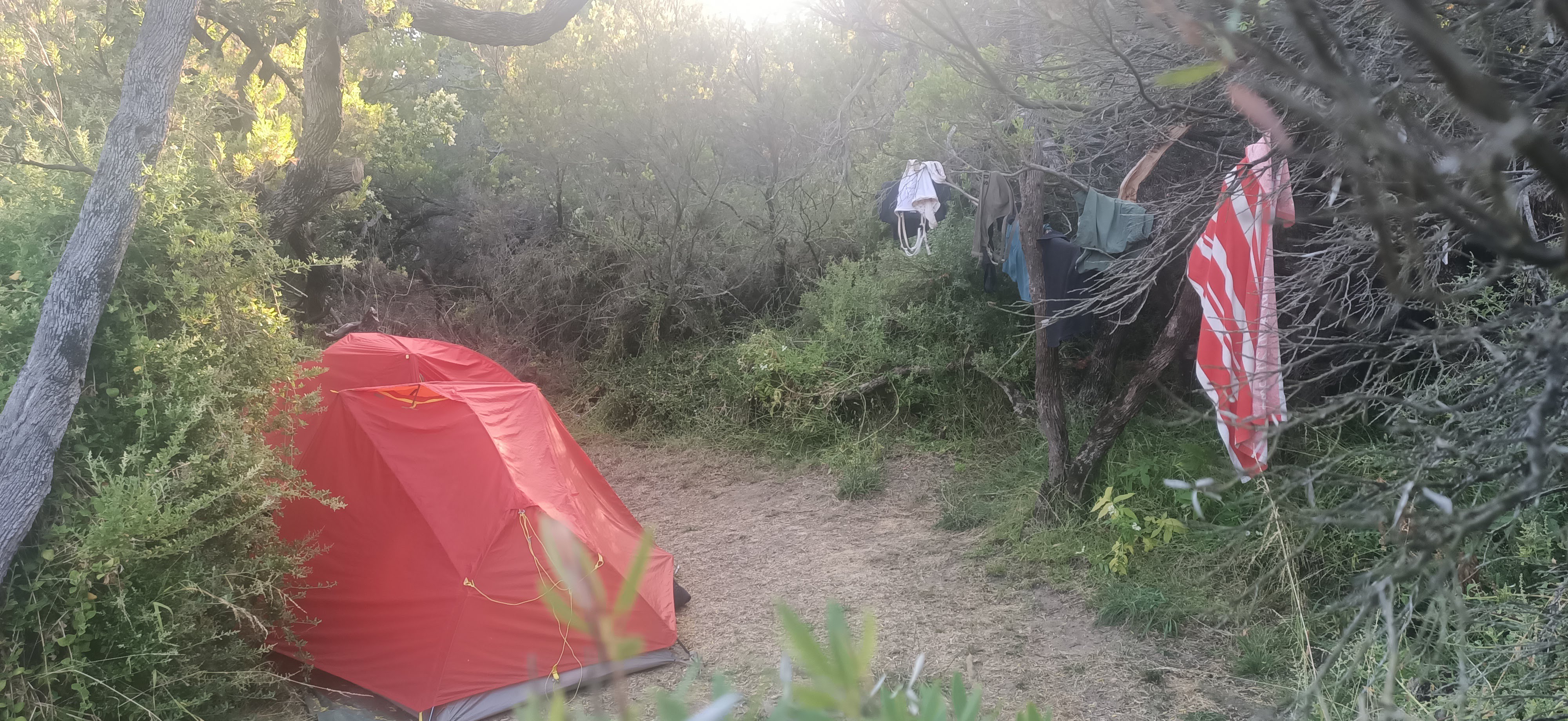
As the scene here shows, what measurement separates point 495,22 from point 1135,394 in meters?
5.07

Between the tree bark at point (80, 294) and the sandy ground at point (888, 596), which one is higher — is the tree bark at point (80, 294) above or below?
above

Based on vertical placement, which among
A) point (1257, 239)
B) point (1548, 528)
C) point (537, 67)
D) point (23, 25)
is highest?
point (537, 67)

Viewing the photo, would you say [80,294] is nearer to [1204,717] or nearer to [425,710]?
[425,710]

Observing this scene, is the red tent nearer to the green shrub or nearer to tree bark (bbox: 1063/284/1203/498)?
the green shrub

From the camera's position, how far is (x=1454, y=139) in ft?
9.18

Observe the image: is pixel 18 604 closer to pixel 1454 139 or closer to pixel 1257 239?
pixel 1257 239

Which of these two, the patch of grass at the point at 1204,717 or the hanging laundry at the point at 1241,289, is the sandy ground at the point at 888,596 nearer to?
the patch of grass at the point at 1204,717

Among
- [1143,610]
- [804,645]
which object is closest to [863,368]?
[1143,610]

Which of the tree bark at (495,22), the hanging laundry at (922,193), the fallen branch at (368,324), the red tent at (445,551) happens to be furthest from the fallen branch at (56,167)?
the fallen branch at (368,324)

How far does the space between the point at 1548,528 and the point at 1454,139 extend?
58.6 inches

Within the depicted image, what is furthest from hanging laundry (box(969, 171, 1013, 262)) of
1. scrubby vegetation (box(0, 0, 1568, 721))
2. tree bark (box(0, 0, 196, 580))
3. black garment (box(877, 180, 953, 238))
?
tree bark (box(0, 0, 196, 580))

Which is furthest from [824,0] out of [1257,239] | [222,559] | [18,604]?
[18,604]

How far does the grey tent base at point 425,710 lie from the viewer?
396 cm

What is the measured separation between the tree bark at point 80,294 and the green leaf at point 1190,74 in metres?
3.99
